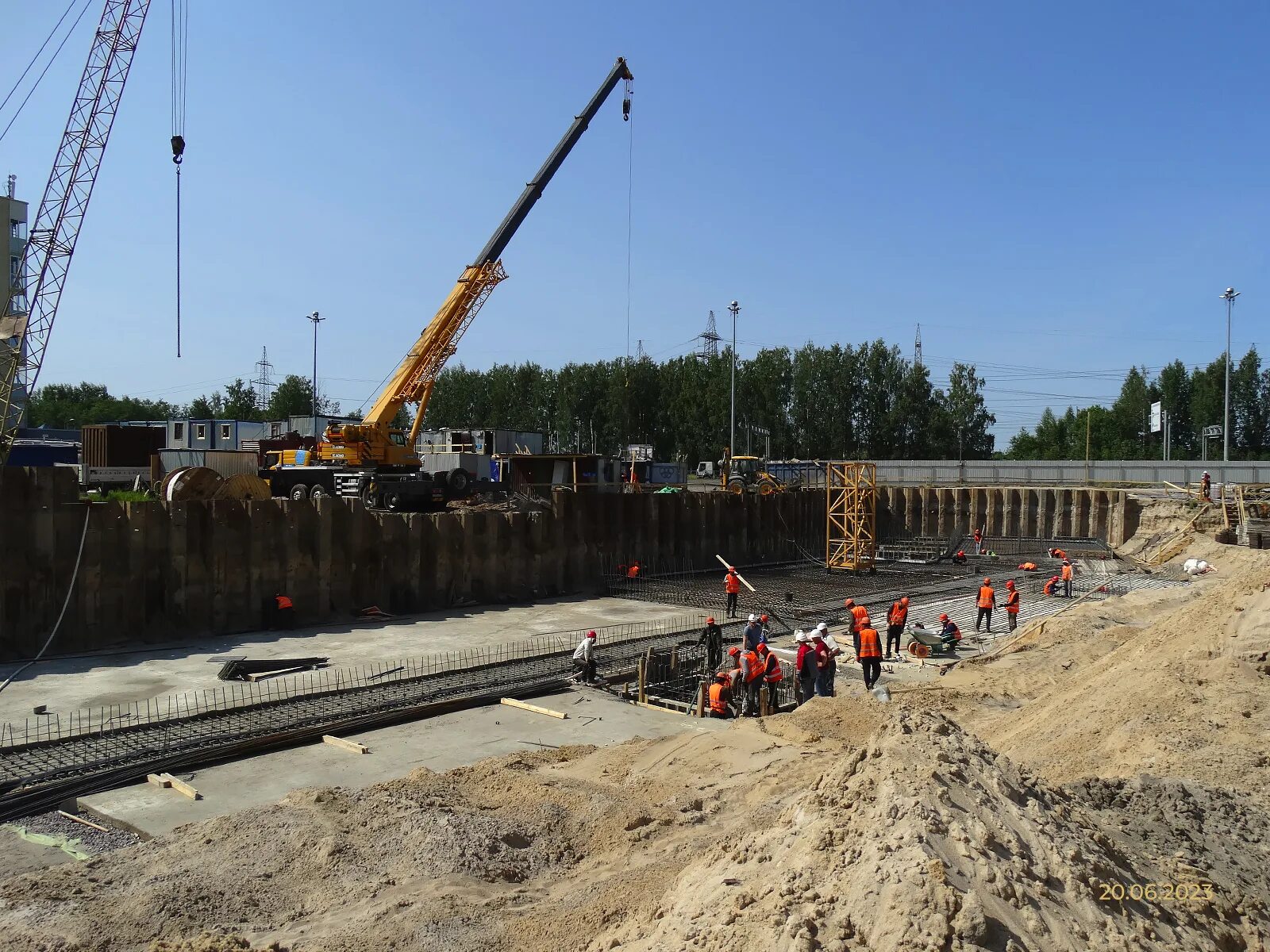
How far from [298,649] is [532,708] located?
22.9 ft

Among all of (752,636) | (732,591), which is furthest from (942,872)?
(732,591)

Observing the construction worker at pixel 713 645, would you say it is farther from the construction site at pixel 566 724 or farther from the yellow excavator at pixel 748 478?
the yellow excavator at pixel 748 478

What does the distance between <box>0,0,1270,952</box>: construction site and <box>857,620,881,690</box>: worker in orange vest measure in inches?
15.2

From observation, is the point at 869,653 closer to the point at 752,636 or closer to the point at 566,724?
the point at 752,636

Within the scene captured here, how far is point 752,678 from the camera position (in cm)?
1298

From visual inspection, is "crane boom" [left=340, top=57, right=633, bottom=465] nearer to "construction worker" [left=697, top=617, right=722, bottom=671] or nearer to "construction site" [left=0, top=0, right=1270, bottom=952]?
"construction site" [left=0, top=0, right=1270, bottom=952]

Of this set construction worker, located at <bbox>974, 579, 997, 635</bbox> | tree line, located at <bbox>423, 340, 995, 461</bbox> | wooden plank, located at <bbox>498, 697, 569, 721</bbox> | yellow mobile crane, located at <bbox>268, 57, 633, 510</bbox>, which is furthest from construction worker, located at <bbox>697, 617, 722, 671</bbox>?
tree line, located at <bbox>423, 340, 995, 461</bbox>

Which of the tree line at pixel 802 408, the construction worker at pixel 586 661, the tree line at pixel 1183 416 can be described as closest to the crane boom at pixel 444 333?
the construction worker at pixel 586 661

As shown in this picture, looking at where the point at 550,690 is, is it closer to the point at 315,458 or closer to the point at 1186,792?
the point at 1186,792

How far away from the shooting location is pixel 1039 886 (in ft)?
16.1

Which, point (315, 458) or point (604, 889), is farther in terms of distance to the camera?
point (315, 458)

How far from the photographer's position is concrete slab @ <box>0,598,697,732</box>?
13781 mm

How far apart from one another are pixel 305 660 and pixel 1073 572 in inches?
946

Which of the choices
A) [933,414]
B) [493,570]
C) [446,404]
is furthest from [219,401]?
[493,570]
